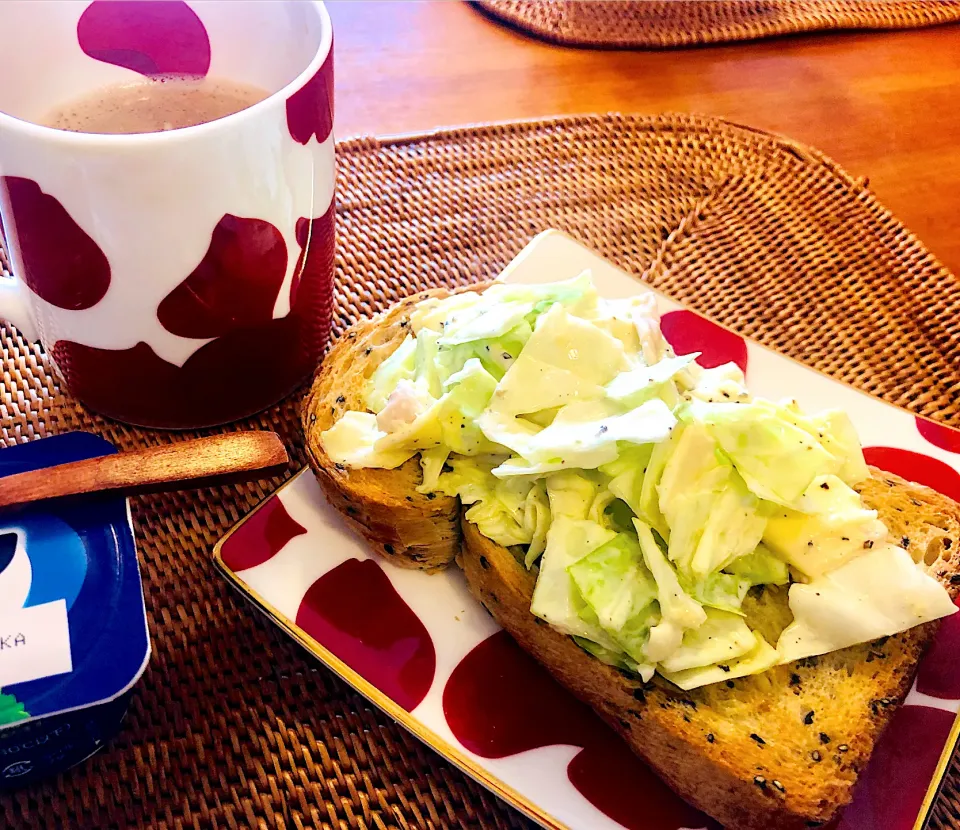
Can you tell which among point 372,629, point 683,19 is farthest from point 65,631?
point 683,19

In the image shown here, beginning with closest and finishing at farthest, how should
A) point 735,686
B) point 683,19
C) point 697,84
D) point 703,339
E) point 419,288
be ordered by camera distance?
point 735,686
point 703,339
point 419,288
point 697,84
point 683,19

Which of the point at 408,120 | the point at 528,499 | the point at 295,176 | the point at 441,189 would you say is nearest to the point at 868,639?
the point at 528,499

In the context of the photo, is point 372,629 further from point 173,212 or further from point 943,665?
point 943,665

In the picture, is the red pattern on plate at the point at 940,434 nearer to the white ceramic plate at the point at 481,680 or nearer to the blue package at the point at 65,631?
the white ceramic plate at the point at 481,680

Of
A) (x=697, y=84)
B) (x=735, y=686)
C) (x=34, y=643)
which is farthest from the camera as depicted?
(x=697, y=84)

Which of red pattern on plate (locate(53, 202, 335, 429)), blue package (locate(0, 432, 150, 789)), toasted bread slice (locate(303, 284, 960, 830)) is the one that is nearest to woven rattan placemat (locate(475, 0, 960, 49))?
red pattern on plate (locate(53, 202, 335, 429))

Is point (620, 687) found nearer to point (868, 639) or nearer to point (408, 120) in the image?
point (868, 639)

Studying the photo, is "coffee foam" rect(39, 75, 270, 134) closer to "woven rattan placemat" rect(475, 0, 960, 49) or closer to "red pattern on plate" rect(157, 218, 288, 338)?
"red pattern on plate" rect(157, 218, 288, 338)
